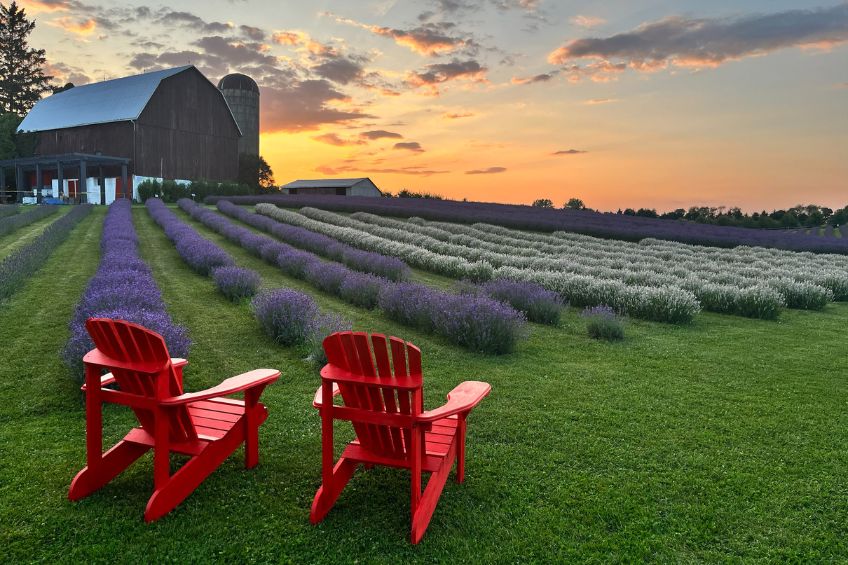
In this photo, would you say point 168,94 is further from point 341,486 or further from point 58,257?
point 341,486

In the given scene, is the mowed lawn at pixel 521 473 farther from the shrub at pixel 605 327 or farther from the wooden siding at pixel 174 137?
the wooden siding at pixel 174 137

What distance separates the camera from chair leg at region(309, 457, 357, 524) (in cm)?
328

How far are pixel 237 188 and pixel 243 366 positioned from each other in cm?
4032

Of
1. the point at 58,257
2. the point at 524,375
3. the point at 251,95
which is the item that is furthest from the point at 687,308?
the point at 251,95

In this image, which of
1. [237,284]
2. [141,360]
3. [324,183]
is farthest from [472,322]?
[324,183]

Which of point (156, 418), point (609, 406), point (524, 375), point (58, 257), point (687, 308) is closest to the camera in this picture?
point (156, 418)

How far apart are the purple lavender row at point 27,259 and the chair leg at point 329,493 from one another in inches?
314

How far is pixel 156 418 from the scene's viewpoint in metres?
3.17

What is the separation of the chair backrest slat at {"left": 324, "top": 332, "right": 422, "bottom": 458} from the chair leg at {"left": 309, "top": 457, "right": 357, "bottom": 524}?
0.88 ft

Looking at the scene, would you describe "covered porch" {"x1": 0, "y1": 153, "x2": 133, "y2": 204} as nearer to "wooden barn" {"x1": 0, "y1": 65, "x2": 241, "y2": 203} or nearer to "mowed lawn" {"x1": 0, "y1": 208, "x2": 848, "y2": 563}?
"wooden barn" {"x1": 0, "y1": 65, "x2": 241, "y2": 203}

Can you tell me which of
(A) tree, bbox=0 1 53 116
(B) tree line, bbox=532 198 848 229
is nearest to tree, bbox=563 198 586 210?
(B) tree line, bbox=532 198 848 229

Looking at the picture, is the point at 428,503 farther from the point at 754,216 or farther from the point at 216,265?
the point at 754,216

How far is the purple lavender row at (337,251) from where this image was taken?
12273 mm

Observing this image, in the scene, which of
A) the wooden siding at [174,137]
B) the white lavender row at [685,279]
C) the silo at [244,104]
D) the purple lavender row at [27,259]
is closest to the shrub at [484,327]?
the white lavender row at [685,279]
